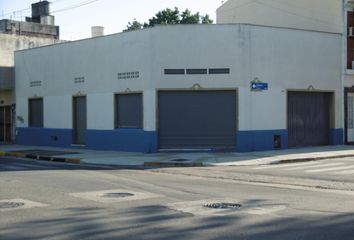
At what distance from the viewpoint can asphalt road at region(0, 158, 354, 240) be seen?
797 centimetres

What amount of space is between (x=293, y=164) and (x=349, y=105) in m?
9.80

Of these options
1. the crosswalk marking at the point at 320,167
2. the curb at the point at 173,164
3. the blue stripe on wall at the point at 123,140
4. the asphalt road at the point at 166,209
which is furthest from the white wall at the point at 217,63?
the asphalt road at the point at 166,209

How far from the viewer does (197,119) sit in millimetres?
24391

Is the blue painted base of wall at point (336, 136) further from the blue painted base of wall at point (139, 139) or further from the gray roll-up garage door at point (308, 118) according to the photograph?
the gray roll-up garage door at point (308, 118)

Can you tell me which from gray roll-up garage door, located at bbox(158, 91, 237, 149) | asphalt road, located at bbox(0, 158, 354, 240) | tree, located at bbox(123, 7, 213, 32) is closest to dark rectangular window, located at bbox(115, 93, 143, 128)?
gray roll-up garage door, located at bbox(158, 91, 237, 149)

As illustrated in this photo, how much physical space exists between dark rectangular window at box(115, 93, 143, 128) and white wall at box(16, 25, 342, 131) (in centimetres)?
36

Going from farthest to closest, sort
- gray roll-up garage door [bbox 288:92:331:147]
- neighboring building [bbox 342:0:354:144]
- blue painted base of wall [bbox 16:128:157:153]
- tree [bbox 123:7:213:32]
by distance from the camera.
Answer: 1. tree [bbox 123:7:213:32]
2. neighboring building [bbox 342:0:354:144]
3. gray roll-up garage door [bbox 288:92:331:147]
4. blue painted base of wall [bbox 16:128:157:153]

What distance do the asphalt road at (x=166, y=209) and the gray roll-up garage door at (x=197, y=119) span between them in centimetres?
904

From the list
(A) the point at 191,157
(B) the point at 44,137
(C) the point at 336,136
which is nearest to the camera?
(A) the point at 191,157

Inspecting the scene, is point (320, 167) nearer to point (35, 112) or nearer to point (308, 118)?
point (308, 118)

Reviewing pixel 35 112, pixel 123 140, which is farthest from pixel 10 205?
pixel 35 112

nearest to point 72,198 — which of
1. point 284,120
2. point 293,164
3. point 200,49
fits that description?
point 293,164

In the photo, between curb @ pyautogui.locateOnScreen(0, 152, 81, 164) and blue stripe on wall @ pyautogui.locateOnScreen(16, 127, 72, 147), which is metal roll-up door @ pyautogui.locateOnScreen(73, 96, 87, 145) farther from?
curb @ pyautogui.locateOnScreen(0, 152, 81, 164)

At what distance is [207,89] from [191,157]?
3.76m
